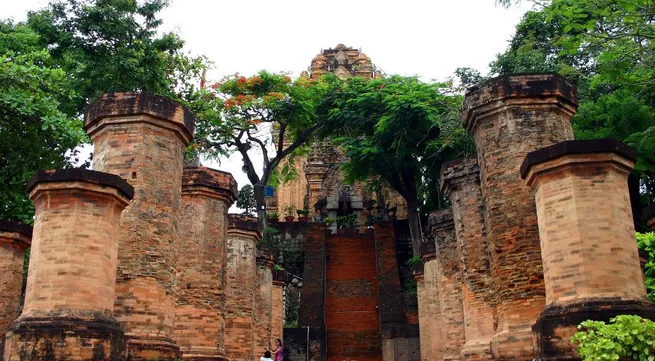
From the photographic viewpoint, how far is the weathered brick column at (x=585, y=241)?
8445 mm

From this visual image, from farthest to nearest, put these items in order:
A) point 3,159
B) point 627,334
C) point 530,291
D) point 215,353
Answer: point 3,159 → point 215,353 → point 530,291 → point 627,334

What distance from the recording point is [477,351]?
13.2m

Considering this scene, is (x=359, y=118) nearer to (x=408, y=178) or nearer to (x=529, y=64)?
(x=408, y=178)

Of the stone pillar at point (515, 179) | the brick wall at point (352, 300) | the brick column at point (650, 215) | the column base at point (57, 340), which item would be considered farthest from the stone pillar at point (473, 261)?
the brick wall at point (352, 300)

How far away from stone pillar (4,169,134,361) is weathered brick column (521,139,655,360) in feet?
18.1

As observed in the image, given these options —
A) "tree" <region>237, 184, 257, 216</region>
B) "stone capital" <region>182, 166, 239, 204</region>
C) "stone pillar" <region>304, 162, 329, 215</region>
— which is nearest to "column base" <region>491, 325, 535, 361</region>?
"stone capital" <region>182, 166, 239, 204</region>

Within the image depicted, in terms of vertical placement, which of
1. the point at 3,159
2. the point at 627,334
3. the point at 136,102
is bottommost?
the point at 627,334

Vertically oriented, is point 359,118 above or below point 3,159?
above

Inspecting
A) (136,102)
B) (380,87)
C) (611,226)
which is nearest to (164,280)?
(136,102)

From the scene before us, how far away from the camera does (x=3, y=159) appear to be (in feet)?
56.5

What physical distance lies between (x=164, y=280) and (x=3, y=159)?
27.2 ft

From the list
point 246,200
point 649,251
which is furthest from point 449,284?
point 246,200

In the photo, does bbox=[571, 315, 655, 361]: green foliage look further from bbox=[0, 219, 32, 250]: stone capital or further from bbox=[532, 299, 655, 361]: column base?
bbox=[0, 219, 32, 250]: stone capital

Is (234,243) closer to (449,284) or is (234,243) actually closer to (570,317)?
(449,284)
